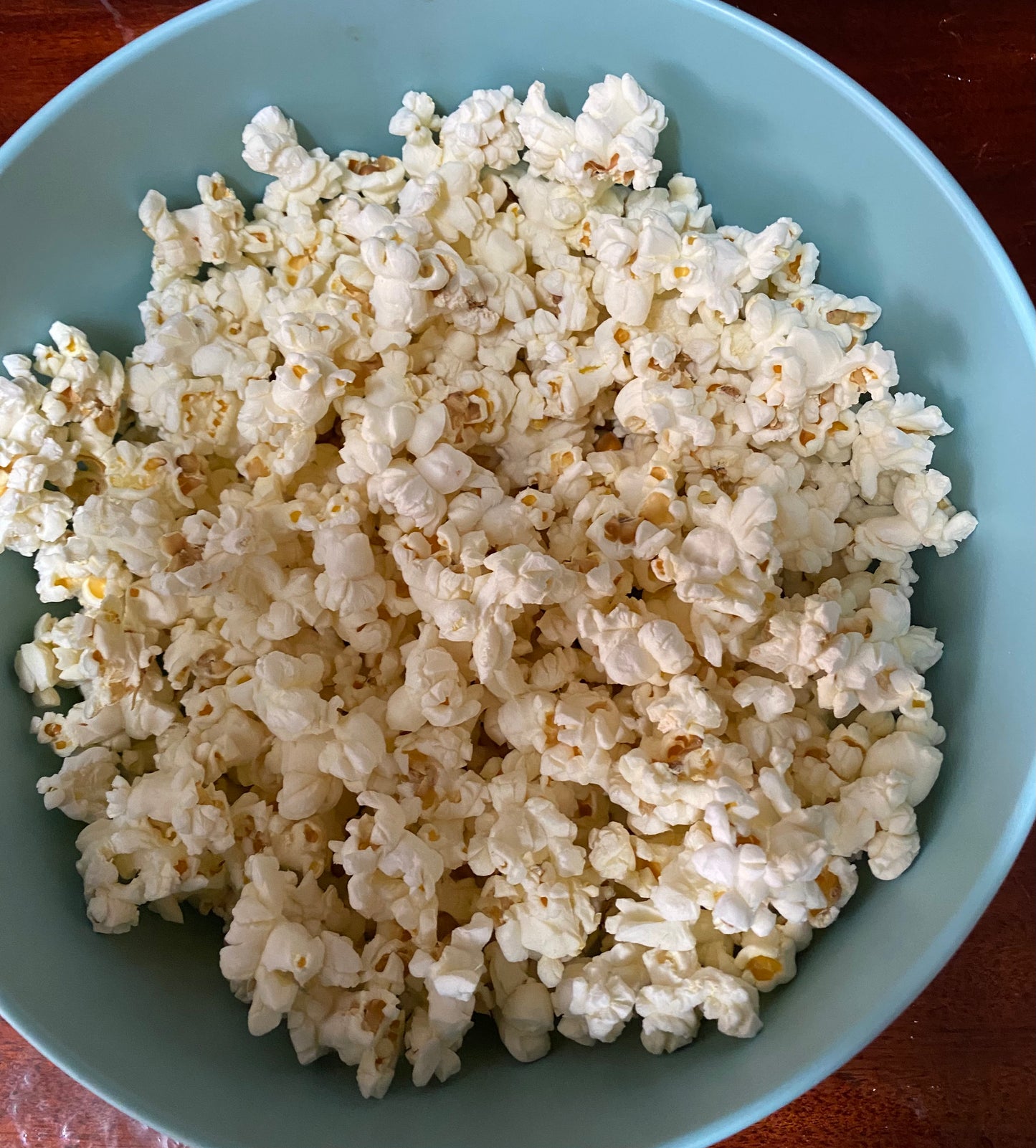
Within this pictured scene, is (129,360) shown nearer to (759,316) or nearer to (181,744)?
(181,744)

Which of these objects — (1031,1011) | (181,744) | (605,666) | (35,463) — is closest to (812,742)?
(605,666)

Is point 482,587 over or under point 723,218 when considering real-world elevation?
under

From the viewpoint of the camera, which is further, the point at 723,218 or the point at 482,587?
the point at 723,218
